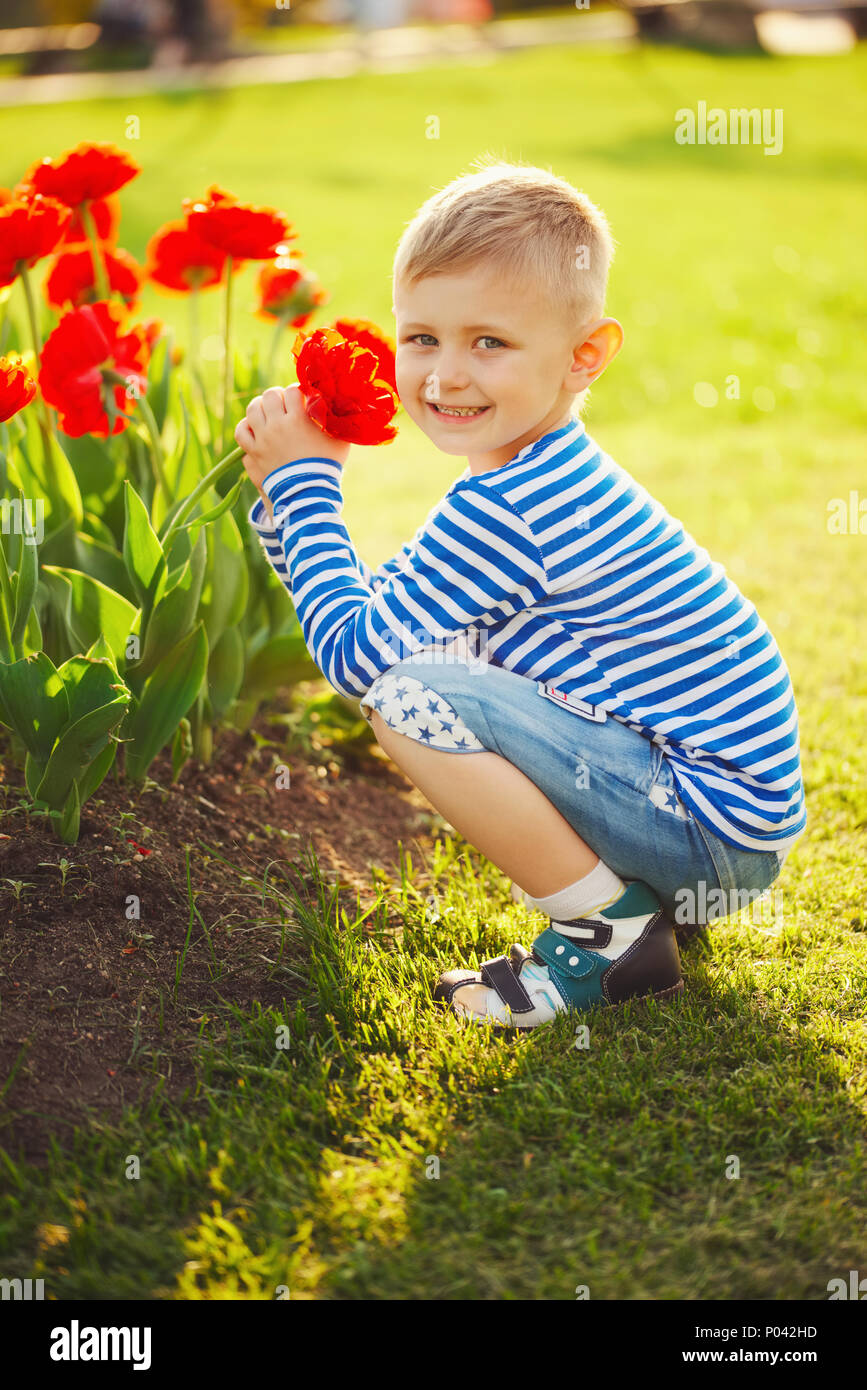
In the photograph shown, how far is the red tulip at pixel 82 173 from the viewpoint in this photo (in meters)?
2.21

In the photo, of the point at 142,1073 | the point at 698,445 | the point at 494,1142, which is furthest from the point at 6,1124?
the point at 698,445

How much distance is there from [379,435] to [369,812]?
0.95m

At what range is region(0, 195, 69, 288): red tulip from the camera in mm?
1966

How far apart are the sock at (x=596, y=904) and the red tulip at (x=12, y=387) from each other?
1.09 m

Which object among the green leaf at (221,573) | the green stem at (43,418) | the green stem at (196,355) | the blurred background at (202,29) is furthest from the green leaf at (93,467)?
the blurred background at (202,29)

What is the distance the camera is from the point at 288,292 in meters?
2.46

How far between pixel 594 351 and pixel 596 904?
2.80ft

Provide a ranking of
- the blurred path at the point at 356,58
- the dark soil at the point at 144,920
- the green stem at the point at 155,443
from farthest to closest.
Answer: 1. the blurred path at the point at 356,58
2. the green stem at the point at 155,443
3. the dark soil at the point at 144,920

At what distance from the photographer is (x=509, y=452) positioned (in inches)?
76.7

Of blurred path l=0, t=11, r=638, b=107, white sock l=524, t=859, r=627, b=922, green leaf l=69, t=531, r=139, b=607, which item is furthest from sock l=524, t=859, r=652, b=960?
blurred path l=0, t=11, r=638, b=107

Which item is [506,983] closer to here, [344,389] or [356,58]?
[344,389]

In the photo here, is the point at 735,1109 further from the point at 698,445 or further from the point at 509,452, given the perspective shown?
the point at 698,445

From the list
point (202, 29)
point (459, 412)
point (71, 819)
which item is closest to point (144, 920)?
point (71, 819)

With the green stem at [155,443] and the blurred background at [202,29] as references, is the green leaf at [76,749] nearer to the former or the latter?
the green stem at [155,443]
